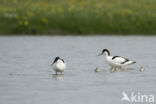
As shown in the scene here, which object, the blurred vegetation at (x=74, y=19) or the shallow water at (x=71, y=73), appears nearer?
the shallow water at (x=71, y=73)

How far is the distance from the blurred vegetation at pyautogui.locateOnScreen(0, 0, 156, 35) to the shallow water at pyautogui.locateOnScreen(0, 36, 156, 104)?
4.88 ft

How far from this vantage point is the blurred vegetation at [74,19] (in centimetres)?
3553

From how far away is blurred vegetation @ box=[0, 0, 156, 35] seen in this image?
3553 cm

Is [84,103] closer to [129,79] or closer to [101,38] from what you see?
[129,79]

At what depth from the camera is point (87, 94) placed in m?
15.4

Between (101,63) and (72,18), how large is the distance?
12.7m

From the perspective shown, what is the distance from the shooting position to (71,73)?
2000 cm

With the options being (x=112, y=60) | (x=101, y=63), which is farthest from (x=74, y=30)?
(x=112, y=60)

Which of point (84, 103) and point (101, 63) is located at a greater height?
point (101, 63)

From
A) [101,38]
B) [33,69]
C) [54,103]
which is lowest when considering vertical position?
[54,103]

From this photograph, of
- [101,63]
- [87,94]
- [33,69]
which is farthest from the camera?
[101,63]

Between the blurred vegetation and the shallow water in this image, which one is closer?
the shallow water

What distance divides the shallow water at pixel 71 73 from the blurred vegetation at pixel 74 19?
1486 mm

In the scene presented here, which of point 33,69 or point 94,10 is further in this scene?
point 94,10
